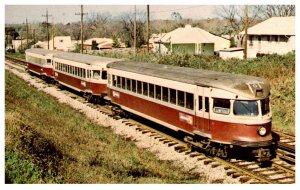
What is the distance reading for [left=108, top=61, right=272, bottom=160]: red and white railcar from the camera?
43.3 ft

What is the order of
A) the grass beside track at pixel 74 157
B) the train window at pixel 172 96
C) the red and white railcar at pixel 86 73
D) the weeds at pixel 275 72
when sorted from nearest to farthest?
the grass beside track at pixel 74 157 < the train window at pixel 172 96 < the weeds at pixel 275 72 < the red and white railcar at pixel 86 73

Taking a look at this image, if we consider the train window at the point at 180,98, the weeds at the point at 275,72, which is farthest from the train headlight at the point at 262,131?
the weeds at the point at 275,72

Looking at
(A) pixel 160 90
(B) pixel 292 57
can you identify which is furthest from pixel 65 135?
(B) pixel 292 57

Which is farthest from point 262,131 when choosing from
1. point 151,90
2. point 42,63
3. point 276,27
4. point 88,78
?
point 276,27

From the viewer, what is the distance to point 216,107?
13.6 meters

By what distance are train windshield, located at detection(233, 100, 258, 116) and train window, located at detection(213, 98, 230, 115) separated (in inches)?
11.1

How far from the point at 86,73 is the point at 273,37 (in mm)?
30199

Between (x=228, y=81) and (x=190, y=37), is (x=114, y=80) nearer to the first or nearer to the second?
(x=228, y=81)

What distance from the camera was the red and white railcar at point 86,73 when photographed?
24791mm

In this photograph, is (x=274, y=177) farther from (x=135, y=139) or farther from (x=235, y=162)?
(x=135, y=139)

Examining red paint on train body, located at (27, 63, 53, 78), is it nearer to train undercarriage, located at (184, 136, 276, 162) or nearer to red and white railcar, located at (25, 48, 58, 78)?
red and white railcar, located at (25, 48, 58, 78)

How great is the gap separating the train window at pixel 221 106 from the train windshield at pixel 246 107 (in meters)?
0.28

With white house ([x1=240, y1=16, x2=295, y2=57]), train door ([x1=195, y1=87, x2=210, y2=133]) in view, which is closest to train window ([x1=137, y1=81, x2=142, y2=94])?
train door ([x1=195, y1=87, x2=210, y2=133])

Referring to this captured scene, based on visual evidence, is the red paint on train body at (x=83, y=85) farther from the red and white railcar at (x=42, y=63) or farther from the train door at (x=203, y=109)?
the train door at (x=203, y=109)
